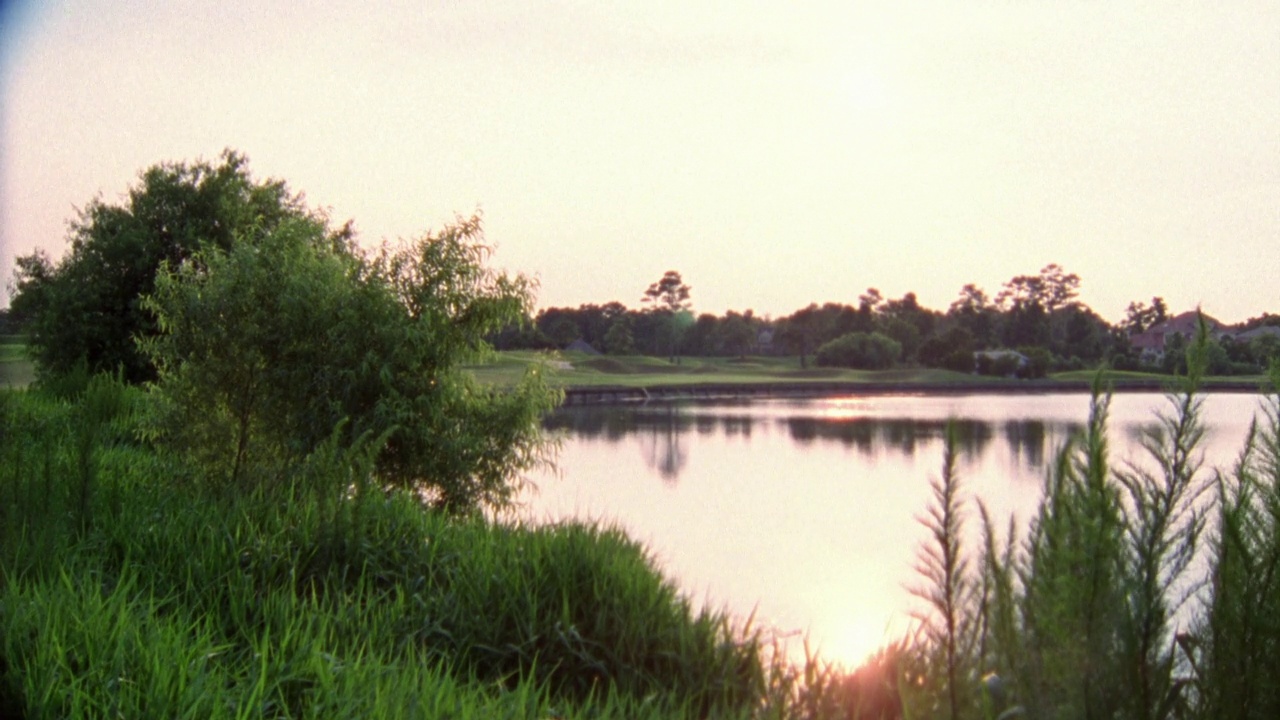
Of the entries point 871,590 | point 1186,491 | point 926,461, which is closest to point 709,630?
point 1186,491

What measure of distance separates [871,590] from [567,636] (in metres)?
5.78

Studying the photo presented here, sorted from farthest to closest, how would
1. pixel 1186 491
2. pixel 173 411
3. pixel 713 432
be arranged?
pixel 713 432 < pixel 173 411 < pixel 1186 491

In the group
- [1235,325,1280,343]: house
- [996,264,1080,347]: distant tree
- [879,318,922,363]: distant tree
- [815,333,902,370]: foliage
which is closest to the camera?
[1235,325,1280,343]: house

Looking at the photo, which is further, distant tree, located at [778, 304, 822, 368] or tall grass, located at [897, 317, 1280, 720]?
distant tree, located at [778, 304, 822, 368]

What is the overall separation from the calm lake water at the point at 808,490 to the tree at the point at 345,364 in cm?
87

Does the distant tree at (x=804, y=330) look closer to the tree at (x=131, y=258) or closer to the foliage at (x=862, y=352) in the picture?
the foliage at (x=862, y=352)

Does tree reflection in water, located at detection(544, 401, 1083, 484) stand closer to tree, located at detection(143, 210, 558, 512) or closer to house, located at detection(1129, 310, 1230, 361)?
tree, located at detection(143, 210, 558, 512)

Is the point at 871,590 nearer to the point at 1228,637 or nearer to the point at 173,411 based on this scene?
the point at 173,411

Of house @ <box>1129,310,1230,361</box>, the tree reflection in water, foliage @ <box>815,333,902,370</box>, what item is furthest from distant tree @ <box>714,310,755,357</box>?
house @ <box>1129,310,1230,361</box>

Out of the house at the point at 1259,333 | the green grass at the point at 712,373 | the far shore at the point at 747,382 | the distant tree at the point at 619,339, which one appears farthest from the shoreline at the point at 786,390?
the house at the point at 1259,333

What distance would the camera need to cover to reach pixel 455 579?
16.2ft

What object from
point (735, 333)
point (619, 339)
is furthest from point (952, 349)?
point (735, 333)

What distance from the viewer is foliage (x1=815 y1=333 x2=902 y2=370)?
54406 millimetres

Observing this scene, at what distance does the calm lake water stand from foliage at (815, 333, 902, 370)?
2294 cm
